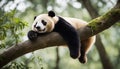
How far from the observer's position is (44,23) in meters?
4.77

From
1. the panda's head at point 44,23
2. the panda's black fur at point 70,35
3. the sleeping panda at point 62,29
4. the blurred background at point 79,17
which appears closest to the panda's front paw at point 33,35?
the sleeping panda at point 62,29

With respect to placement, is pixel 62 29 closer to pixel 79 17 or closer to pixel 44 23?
pixel 44 23

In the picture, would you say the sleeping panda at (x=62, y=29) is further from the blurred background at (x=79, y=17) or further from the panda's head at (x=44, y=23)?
the blurred background at (x=79, y=17)

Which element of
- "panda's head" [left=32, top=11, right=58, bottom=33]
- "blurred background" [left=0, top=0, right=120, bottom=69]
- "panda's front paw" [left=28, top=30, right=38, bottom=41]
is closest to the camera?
"panda's front paw" [left=28, top=30, right=38, bottom=41]

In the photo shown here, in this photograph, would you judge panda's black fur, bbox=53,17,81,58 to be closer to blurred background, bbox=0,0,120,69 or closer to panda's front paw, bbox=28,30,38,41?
panda's front paw, bbox=28,30,38,41

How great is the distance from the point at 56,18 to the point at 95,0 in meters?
3.15

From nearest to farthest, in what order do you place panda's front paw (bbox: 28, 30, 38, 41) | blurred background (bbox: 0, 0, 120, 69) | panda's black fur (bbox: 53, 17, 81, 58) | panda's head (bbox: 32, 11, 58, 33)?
panda's front paw (bbox: 28, 30, 38, 41) → panda's black fur (bbox: 53, 17, 81, 58) → panda's head (bbox: 32, 11, 58, 33) → blurred background (bbox: 0, 0, 120, 69)

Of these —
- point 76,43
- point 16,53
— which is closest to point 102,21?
point 76,43

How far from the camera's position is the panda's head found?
4.54m

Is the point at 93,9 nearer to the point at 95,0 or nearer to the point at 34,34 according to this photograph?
the point at 95,0

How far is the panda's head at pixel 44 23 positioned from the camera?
14.9ft

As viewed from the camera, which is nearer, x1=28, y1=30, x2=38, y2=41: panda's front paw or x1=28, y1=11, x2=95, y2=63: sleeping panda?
x1=28, y1=30, x2=38, y2=41: panda's front paw

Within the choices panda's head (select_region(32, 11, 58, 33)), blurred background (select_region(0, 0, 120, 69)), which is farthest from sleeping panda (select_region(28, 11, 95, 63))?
blurred background (select_region(0, 0, 120, 69))

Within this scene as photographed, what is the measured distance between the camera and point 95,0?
7836 mm
